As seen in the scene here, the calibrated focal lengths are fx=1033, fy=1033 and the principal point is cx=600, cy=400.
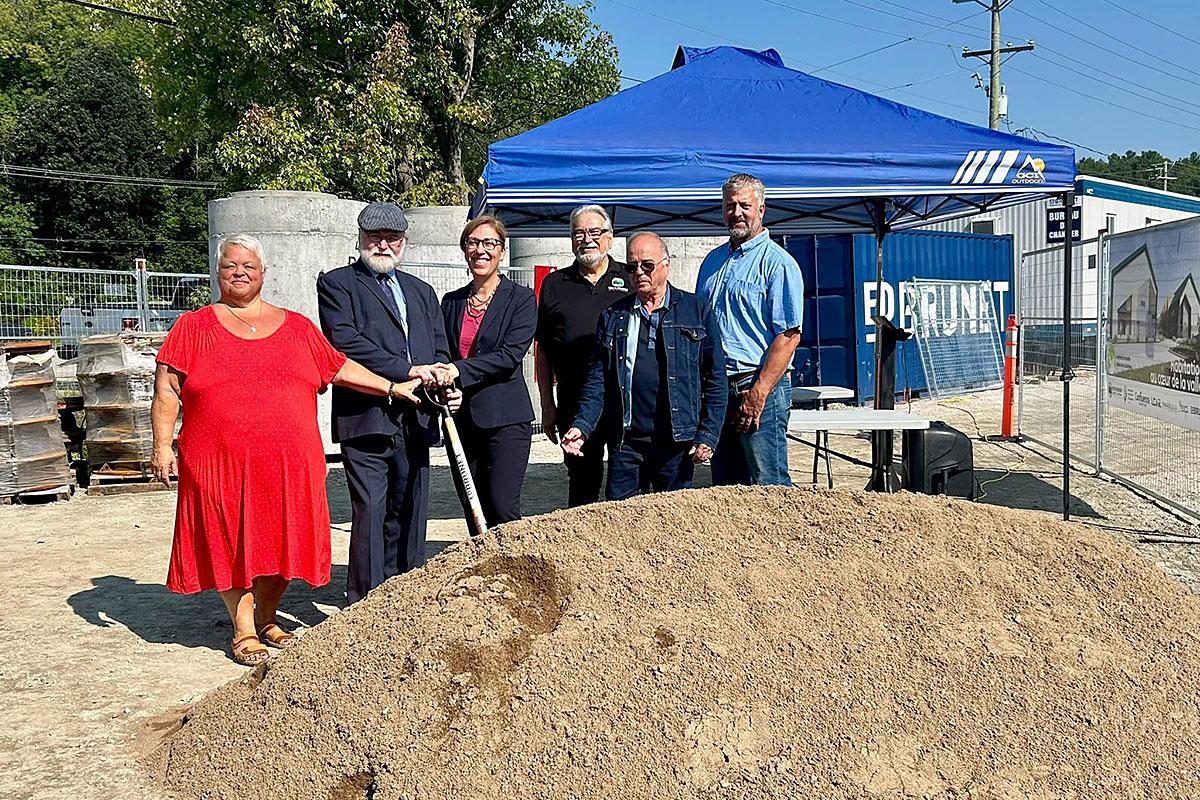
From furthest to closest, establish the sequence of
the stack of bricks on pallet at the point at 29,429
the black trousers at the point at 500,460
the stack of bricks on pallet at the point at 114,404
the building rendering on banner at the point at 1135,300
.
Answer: the stack of bricks on pallet at the point at 114,404 < the stack of bricks on pallet at the point at 29,429 < the building rendering on banner at the point at 1135,300 < the black trousers at the point at 500,460

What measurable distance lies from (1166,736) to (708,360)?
222 cm

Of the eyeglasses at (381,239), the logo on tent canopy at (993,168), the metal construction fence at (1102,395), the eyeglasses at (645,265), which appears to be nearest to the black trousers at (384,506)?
the eyeglasses at (381,239)

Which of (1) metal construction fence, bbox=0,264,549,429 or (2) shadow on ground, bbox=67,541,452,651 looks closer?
(2) shadow on ground, bbox=67,541,452,651

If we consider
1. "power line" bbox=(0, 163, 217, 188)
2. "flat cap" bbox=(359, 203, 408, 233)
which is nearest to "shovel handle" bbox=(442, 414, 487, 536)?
"flat cap" bbox=(359, 203, 408, 233)

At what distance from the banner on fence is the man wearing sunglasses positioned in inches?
146

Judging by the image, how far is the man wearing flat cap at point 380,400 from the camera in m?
4.47

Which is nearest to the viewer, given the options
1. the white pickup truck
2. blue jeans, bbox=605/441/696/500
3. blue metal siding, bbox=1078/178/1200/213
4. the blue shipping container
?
blue jeans, bbox=605/441/696/500

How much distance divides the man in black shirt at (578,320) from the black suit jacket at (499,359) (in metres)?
0.14

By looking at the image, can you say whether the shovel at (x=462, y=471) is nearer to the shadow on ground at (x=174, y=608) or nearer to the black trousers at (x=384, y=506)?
the black trousers at (x=384, y=506)

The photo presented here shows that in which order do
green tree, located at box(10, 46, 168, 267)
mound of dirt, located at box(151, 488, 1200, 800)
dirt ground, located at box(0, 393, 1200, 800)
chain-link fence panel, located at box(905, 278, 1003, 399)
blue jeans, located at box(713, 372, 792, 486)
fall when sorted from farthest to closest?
1. green tree, located at box(10, 46, 168, 267)
2. chain-link fence panel, located at box(905, 278, 1003, 399)
3. blue jeans, located at box(713, 372, 792, 486)
4. dirt ground, located at box(0, 393, 1200, 800)
5. mound of dirt, located at box(151, 488, 1200, 800)

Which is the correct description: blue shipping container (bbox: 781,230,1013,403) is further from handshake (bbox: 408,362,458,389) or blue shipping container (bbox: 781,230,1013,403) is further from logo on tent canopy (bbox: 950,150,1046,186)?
handshake (bbox: 408,362,458,389)

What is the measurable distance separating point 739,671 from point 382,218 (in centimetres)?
262

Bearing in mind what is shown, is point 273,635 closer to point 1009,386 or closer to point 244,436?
point 244,436

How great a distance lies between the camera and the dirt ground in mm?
3508
